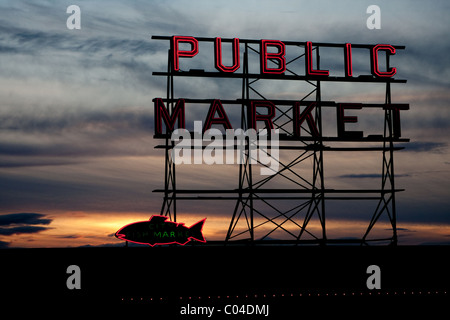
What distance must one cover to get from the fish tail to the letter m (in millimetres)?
5063

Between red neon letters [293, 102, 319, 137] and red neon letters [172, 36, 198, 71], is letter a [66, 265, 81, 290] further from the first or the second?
red neon letters [293, 102, 319, 137]

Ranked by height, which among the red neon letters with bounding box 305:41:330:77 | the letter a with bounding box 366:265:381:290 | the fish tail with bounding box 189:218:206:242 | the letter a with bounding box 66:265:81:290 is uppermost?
the red neon letters with bounding box 305:41:330:77

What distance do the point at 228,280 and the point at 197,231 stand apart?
2725 millimetres

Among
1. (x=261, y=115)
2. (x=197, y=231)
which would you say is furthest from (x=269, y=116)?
(x=197, y=231)

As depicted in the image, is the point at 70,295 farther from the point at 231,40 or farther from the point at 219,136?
the point at 231,40

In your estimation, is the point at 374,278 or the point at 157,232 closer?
the point at 157,232

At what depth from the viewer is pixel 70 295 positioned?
89.1 ft

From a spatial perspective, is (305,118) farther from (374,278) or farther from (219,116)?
(374,278)

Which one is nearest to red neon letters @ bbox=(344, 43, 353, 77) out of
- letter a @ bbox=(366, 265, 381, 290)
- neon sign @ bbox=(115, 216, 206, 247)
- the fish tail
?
letter a @ bbox=(366, 265, 381, 290)

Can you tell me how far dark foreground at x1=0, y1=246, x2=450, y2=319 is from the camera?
27406 millimetres

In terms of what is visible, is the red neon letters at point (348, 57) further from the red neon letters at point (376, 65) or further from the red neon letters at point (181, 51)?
the red neon letters at point (181, 51)

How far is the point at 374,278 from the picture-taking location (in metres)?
30.4

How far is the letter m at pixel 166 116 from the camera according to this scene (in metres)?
32.6
